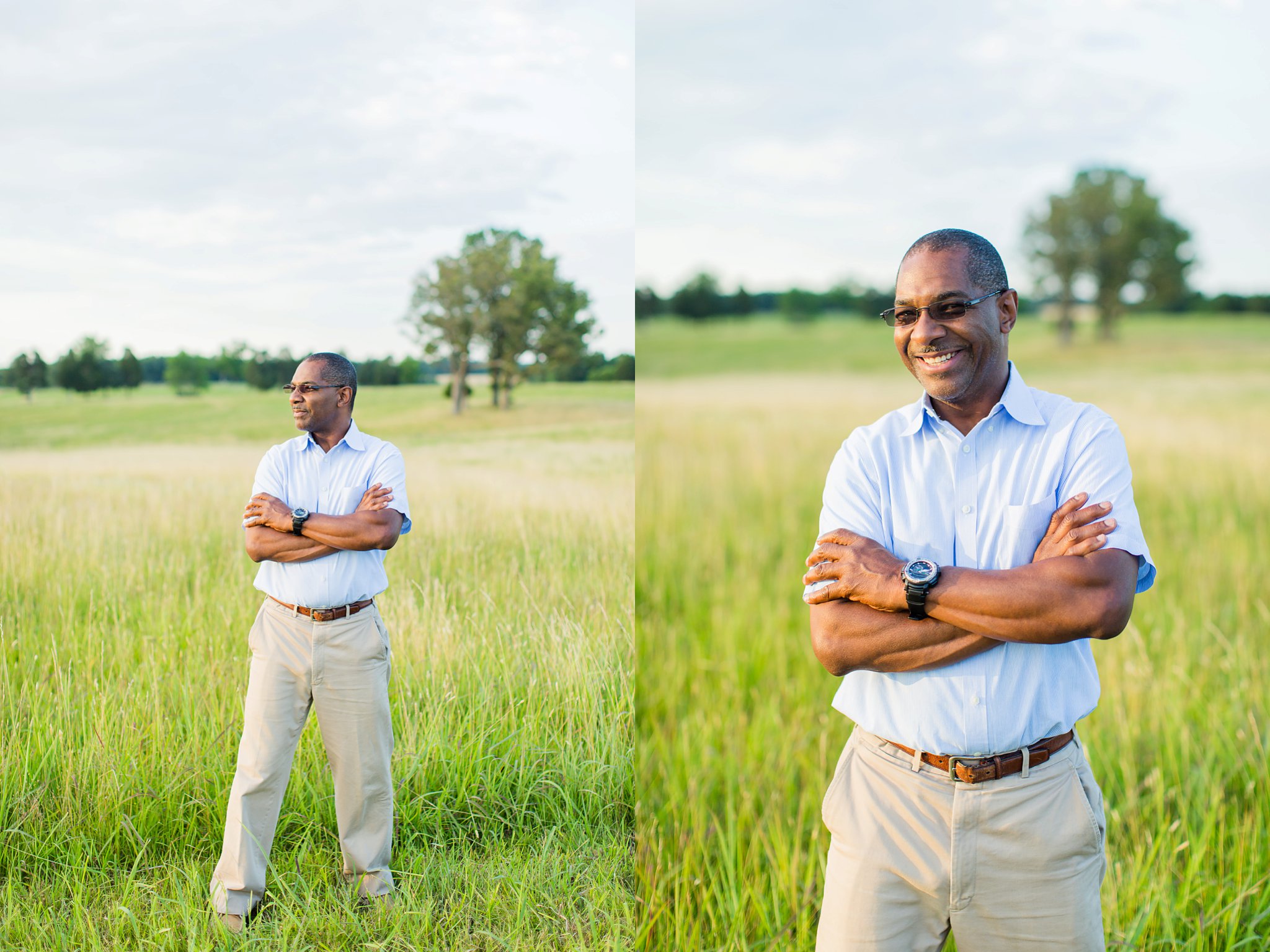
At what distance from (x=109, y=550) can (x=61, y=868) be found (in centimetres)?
126

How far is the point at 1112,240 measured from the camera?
51469 mm

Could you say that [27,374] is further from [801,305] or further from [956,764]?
[801,305]

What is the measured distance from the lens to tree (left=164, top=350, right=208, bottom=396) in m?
3.70

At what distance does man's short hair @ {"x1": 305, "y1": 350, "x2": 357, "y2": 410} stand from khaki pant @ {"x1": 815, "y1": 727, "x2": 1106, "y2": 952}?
2497 millimetres

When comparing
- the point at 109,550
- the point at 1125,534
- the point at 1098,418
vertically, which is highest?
the point at 1098,418

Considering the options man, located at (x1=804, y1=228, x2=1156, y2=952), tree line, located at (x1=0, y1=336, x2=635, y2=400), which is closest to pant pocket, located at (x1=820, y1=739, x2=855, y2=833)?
man, located at (x1=804, y1=228, x2=1156, y2=952)

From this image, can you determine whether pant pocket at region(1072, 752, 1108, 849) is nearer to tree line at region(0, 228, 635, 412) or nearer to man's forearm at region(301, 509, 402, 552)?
man's forearm at region(301, 509, 402, 552)

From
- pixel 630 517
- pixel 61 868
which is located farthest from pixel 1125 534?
pixel 61 868

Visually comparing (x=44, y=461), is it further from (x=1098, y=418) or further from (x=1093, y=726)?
(x=1093, y=726)

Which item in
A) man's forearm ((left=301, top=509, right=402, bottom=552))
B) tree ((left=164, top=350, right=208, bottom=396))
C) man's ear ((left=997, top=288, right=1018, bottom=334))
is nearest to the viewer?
man's ear ((left=997, top=288, right=1018, bottom=334))

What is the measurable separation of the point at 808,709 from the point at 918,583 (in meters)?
3.27

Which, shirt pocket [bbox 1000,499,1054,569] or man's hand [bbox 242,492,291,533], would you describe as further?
man's hand [bbox 242,492,291,533]

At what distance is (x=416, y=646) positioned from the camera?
153 inches

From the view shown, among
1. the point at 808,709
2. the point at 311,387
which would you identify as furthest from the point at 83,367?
the point at 808,709
